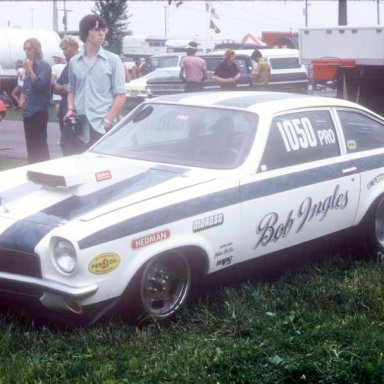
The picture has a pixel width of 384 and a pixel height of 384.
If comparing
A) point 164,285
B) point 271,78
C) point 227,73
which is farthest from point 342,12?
point 164,285

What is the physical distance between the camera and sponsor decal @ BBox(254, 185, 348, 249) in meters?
5.80

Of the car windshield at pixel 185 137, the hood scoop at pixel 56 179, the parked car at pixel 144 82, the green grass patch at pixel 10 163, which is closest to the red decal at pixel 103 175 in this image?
the hood scoop at pixel 56 179

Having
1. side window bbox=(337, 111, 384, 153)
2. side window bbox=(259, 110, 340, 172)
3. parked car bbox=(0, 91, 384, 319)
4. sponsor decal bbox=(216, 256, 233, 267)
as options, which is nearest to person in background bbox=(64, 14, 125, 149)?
parked car bbox=(0, 91, 384, 319)

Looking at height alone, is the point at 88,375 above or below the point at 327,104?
below

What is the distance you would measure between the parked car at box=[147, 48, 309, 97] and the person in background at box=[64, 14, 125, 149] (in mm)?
11905

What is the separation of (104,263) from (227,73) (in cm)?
1473

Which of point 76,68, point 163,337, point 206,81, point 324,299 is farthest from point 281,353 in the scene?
point 206,81

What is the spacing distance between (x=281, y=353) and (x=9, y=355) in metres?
1.45

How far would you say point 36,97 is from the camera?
31.9 feet

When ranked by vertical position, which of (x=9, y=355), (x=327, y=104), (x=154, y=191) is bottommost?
(x=9, y=355)

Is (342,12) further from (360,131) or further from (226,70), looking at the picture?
(360,131)

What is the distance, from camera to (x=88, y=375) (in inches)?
171

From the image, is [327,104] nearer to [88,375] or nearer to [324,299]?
[324,299]

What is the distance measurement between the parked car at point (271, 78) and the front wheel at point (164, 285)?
14.5 metres
